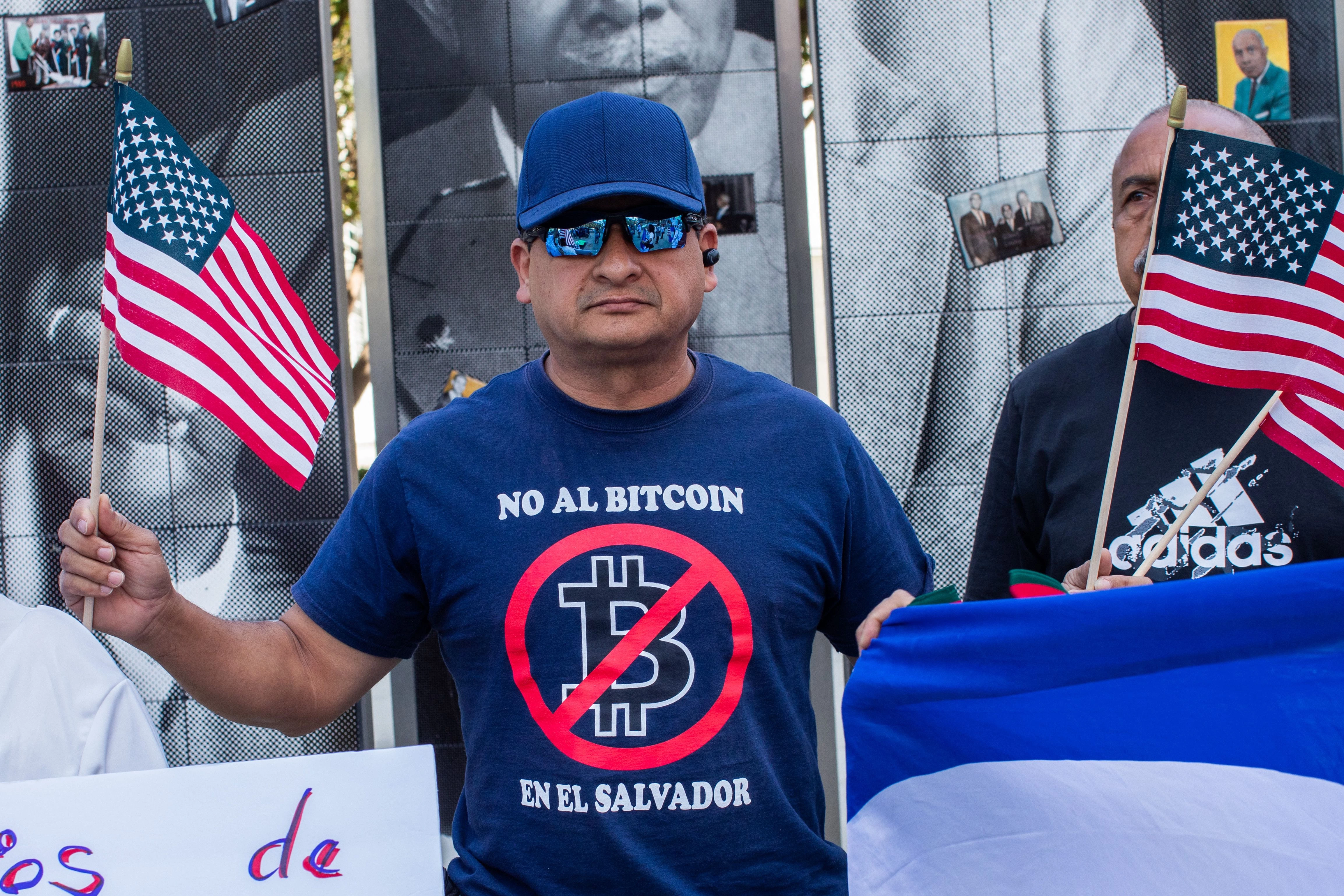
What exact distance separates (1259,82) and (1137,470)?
2638 mm

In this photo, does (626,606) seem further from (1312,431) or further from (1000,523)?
(1312,431)

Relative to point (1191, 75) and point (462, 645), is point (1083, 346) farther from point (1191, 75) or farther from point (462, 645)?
point (1191, 75)

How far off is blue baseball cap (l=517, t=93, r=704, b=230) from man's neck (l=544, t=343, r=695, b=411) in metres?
0.26

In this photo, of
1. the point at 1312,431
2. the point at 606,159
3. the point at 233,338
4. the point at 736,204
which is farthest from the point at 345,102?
the point at 1312,431

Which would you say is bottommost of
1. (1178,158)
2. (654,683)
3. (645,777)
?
(645,777)

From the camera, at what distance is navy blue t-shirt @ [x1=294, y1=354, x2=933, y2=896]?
5.96 feet

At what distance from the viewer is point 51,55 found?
13.9 feet

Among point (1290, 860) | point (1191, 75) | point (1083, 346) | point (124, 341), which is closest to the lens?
point (1290, 860)

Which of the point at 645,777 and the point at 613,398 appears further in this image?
the point at 613,398

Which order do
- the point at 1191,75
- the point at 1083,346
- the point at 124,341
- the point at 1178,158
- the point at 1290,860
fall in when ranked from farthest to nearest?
the point at 1191,75, the point at 1083,346, the point at 124,341, the point at 1178,158, the point at 1290,860

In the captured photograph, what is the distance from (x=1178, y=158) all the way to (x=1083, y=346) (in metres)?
0.68

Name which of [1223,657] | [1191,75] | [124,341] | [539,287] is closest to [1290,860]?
[1223,657]

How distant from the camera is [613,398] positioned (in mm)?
2027

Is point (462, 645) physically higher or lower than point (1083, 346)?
lower
